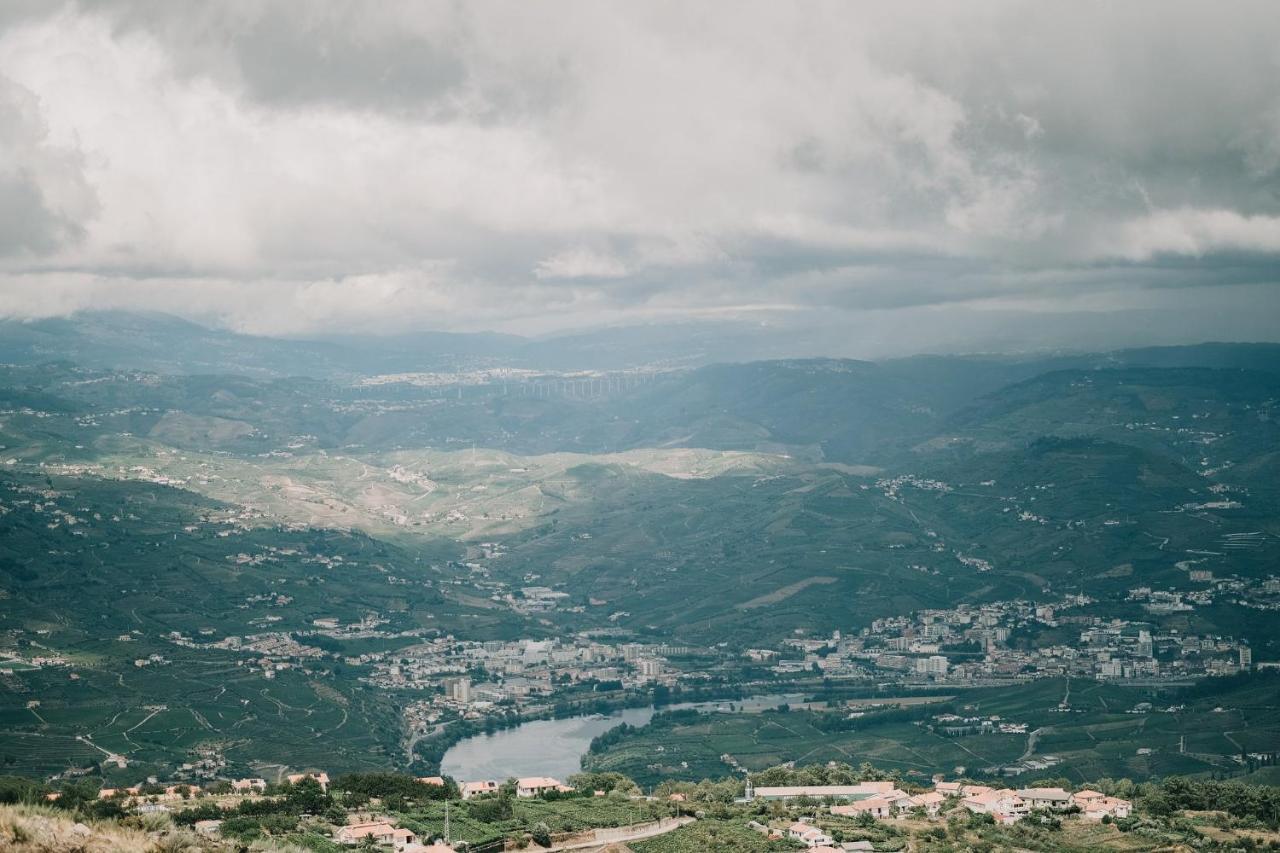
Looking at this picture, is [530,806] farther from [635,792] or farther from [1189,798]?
[1189,798]

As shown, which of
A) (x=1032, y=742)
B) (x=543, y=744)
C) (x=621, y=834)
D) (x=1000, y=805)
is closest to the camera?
(x=621, y=834)

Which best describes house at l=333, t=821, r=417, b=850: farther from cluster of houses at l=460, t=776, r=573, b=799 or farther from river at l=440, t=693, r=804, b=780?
river at l=440, t=693, r=804, b=780

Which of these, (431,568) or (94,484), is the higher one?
(94,484)

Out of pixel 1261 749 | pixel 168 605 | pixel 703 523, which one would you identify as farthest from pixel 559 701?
pixel 703 523

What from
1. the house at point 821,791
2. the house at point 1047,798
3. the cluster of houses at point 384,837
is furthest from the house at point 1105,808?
the cluster of houses at point 384,837

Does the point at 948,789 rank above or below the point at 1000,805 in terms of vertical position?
below

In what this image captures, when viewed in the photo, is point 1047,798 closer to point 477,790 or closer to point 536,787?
point 536,787

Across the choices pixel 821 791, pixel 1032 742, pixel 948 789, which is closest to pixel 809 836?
pixel 821 791
